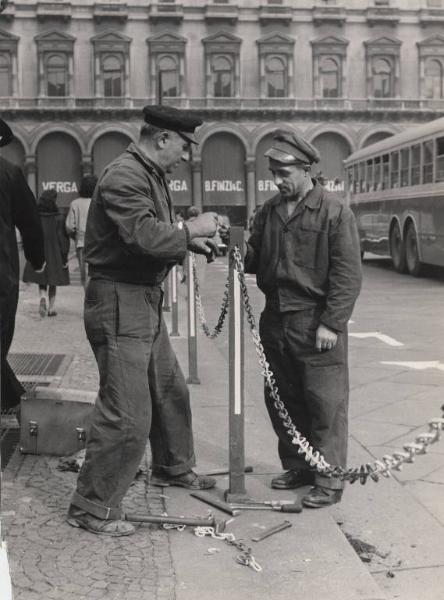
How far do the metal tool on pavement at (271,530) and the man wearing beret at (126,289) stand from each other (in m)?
0.55

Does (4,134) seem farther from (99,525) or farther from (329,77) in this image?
(329,77)

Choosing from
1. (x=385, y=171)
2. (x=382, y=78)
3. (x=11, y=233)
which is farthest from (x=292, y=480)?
(x=382, y=78)

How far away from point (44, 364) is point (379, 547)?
16.1ft

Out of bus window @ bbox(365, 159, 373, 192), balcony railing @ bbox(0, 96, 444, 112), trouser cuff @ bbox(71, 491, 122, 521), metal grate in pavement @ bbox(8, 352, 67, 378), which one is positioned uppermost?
balcony railing @ bbox(0, 96, 444, 112)

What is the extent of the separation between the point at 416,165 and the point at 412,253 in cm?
184

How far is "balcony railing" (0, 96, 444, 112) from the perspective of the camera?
50.6m

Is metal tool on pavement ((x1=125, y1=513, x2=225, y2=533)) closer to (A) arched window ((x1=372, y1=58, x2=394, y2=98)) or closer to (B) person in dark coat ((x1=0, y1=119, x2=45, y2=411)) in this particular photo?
(B) person in dark coat ((x1=0, y1=119, x2=45, y2=411))

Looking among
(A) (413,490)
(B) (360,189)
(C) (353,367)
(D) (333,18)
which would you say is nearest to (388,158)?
(B) (360,189)

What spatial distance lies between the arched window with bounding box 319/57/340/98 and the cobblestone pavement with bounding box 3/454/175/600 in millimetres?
48759

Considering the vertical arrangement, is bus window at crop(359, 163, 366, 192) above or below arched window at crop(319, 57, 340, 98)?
below

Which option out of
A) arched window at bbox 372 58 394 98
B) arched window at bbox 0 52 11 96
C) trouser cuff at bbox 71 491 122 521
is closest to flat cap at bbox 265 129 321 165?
trouser cuff at bbox 71 491 122 521

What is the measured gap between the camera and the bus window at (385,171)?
837 inches

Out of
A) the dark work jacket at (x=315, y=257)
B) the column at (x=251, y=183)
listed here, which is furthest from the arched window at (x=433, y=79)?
the dark work jacket at (x=315, y=257)

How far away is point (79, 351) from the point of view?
30.0 ft
